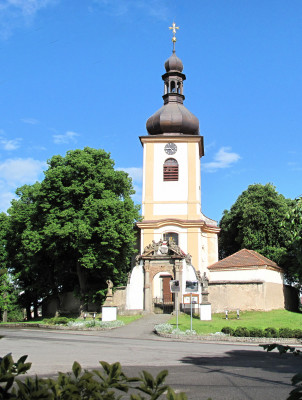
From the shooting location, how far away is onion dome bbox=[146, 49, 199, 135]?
135 feet

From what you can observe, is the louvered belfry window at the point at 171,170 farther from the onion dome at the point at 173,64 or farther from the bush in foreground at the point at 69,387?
the bush in foreground at the point at 69,387

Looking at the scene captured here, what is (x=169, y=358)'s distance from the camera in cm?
1175

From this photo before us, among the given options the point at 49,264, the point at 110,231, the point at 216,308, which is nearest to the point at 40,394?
the point at 110,231

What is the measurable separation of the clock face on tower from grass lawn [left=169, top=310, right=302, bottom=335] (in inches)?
635

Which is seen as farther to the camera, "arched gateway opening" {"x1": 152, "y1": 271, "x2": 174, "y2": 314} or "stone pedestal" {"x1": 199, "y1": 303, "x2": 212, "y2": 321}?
"arched gateway opening" {"x1": 152, "y1": 271, "x2": 174, "y2": 314}

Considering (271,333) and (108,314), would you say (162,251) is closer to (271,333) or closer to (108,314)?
(108,314)

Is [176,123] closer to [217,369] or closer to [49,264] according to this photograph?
[49,264]

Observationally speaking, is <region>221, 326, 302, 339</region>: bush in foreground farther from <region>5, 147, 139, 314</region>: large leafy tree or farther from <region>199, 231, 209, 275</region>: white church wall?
<region>199, 231, 209, 275</region>: white church wall

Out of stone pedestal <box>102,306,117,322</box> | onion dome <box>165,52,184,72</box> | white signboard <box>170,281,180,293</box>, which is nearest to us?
white signboard <box>170,281,180,293</box>

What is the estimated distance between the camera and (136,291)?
3147 cm

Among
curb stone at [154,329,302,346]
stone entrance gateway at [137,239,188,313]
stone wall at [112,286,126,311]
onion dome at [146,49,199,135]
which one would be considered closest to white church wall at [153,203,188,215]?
stone entrance gateway at [137,239,188,313]

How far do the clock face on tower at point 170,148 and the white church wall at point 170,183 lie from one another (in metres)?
0.26

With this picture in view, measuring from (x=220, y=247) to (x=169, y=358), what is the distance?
39.7 m

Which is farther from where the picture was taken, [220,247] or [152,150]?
[220,247]
